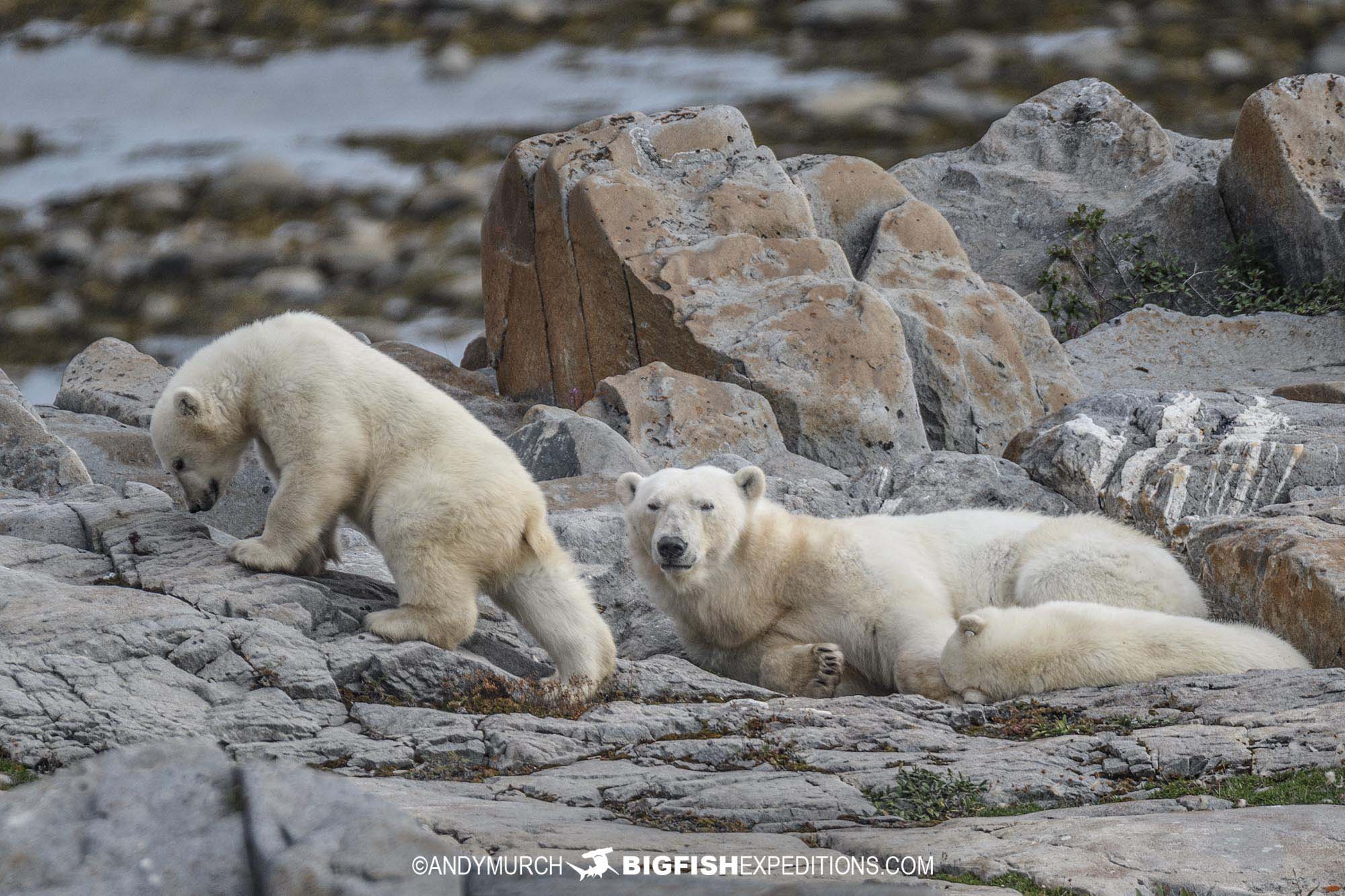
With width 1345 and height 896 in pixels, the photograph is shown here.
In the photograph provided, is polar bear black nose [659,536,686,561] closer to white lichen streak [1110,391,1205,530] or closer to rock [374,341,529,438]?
white lichen streak [1110,391,1205,530]

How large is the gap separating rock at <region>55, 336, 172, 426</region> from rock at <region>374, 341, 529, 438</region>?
2775mm

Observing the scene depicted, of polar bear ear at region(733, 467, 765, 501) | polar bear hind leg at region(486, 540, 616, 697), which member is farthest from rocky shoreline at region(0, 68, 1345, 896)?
polar bear ear at region(733, 467, 765, 501)

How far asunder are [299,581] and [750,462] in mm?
4849

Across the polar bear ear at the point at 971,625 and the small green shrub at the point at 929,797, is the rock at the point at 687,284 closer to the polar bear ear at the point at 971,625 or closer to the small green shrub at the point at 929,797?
the polar bear ear at the point at 971,625

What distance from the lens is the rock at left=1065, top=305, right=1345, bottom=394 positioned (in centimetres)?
1466

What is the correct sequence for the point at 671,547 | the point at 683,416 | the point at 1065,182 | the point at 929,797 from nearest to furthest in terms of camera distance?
the point at 929,797
the point at 671,547
the point at 683,416
the point at 1065,182

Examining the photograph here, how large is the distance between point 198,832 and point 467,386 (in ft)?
42.6

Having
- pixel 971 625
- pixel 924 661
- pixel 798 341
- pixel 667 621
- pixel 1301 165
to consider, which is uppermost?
pixel 1301 165

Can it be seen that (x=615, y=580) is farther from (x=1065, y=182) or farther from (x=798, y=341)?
(x=1065, y=182)

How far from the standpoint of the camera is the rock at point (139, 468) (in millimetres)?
10133

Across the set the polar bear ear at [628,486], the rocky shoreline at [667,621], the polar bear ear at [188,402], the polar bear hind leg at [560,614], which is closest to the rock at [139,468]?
the rocky shoreline at [667,621]

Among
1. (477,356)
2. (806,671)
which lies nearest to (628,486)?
(806,671)

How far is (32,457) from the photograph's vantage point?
31.5ft

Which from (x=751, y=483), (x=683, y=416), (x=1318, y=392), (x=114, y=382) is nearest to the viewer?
(x=751, y=483)
